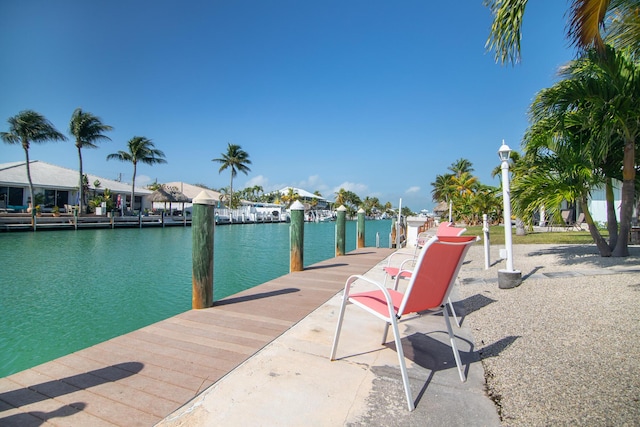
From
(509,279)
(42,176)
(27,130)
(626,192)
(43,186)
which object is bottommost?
(509,279)

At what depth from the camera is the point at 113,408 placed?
205cm

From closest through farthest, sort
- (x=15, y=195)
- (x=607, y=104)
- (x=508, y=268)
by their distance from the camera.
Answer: (x=508, y=268)
(x=607, y=104)
(x=15, y=195)

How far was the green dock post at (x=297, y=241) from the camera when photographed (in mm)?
6750

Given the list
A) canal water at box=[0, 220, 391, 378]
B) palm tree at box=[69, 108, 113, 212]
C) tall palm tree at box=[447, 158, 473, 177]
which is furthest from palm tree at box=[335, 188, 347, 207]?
canal water at box=[0, 220, 391, 378]

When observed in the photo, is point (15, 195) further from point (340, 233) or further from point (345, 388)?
point (345, 388)

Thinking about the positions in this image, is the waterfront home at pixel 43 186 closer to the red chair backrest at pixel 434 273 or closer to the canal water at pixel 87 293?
the canal water at pixel 87 293

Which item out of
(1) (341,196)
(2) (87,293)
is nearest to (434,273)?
(2) (87,293)

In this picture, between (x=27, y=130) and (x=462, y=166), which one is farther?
(x=462, y=166)

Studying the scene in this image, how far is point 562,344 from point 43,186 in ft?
126

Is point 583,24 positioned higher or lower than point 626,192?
higher

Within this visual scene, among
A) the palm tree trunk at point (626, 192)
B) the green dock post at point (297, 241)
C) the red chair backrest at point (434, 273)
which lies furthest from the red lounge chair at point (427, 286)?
the palm tree trunk at point (626, 192)

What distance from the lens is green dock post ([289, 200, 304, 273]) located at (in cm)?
675

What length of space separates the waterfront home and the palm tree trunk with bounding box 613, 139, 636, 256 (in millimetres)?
37637

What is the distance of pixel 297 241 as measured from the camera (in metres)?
6.81
